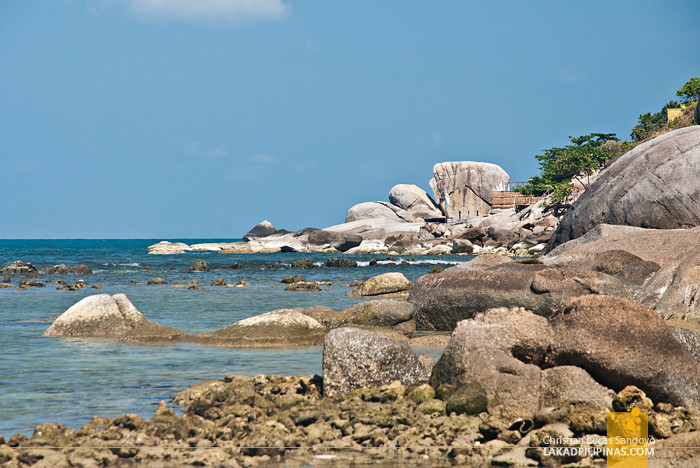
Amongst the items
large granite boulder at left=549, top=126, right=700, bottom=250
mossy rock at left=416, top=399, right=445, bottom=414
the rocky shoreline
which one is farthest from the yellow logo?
large granite boulder at left=549, top=126, right=700, bottom=250

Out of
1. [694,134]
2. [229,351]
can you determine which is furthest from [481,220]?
[229,351]

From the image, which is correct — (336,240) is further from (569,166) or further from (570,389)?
(570,389)

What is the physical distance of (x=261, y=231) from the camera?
89250 millimetres

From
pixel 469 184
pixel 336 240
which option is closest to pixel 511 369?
pixel 336 240

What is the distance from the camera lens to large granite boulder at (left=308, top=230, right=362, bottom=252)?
225 ft

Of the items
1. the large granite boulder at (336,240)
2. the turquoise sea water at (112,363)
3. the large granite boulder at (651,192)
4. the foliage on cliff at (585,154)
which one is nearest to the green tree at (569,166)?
the foliage on cliff at (585,154)

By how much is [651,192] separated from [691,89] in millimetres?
40866

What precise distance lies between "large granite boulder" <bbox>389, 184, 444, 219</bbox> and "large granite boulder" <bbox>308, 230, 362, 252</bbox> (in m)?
19.4

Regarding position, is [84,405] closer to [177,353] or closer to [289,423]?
[289,423]

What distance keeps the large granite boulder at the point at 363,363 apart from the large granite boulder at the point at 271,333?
4.40 meters

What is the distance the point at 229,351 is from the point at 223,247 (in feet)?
223

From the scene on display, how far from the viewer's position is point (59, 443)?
6.96 meters

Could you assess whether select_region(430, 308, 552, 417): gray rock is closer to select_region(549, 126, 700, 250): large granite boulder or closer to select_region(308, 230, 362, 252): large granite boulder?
select_region(549, 126, 700, 250): large granite boulder

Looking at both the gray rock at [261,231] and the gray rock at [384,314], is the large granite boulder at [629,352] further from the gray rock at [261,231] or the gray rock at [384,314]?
the gray rock at [261,231]
